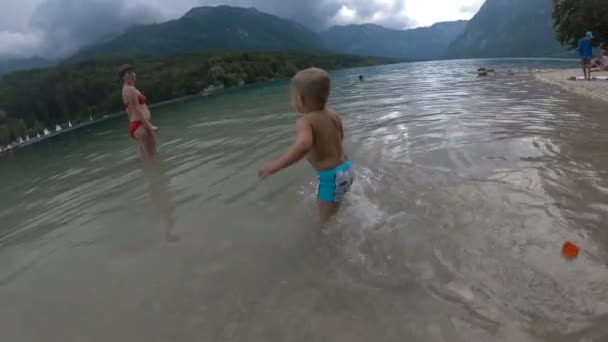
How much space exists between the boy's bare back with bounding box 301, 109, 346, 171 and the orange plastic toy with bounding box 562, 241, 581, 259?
2227 millimetres

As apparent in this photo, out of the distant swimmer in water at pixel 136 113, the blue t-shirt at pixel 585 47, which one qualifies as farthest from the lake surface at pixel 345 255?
the blue t-shirt at pixel 585 47

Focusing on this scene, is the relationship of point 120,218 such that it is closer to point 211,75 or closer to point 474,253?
point 474,253

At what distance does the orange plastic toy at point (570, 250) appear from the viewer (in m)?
2.83

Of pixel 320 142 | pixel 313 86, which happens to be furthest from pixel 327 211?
pixel 313 86

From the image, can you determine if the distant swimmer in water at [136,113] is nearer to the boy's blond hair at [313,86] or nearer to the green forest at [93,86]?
the boy's blond hair at [313,86]

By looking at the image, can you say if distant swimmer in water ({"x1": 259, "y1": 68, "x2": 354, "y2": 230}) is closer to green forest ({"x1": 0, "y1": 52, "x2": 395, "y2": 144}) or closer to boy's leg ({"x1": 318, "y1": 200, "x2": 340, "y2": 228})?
boy's leg ({"x1": 318, "y1": 200, "x2": 340, "y2": 228})

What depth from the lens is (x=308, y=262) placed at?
3.47m

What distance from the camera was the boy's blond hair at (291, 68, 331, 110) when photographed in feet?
11.4

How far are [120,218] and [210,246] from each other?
2427mm

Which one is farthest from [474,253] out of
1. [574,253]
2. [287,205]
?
[287,205]

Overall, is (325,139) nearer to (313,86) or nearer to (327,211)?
(313,86)

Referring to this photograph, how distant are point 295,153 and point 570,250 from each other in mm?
2549

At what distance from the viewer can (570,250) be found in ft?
9.34

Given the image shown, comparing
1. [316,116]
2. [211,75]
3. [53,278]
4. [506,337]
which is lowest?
[506,337]
